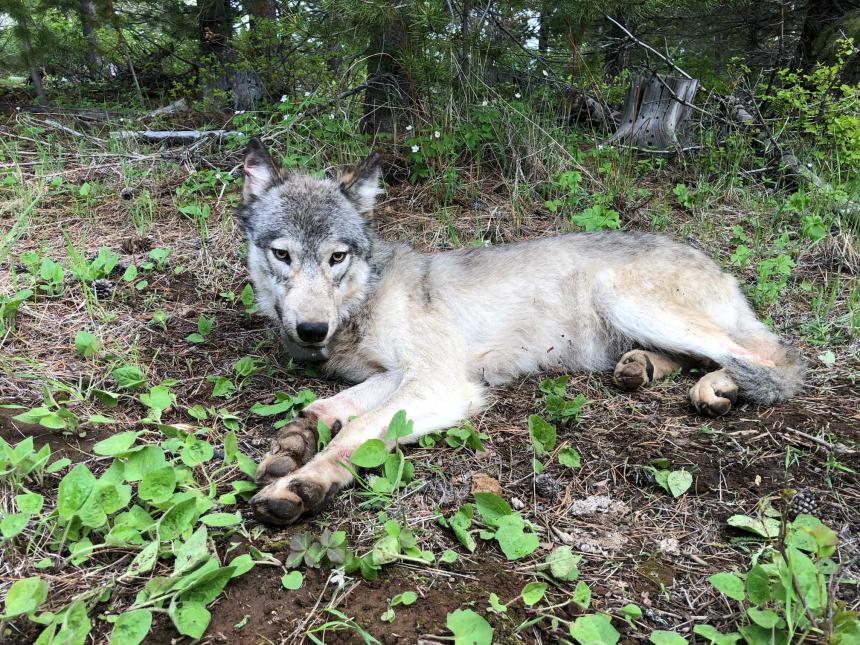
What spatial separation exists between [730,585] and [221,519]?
1.78m

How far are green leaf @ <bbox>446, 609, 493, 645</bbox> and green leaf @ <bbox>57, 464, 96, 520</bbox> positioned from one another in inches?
54.3

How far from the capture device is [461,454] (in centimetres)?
286

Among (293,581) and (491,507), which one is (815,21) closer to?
(491,507)

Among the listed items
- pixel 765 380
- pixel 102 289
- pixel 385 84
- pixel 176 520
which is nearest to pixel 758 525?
pixel 765 380

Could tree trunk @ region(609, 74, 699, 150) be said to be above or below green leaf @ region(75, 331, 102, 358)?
above

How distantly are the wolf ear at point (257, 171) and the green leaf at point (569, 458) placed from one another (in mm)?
2649

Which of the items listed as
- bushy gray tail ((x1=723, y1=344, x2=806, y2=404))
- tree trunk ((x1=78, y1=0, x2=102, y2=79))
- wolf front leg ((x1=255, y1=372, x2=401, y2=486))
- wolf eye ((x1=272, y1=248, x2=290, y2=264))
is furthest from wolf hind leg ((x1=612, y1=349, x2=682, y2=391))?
tree trunk ((x1=78, y1=0, x2=102, y2=79))

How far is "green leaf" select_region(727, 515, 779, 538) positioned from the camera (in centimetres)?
213

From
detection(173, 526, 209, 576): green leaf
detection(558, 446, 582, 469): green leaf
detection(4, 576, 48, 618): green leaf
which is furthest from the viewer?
detection(558, 446, 582, 469): green leaf

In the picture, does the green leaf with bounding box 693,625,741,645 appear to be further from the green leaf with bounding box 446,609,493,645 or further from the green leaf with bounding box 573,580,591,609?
the green leaf with bounding box 446,609,493,645

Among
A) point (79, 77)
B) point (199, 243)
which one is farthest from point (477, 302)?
point (79, 77)

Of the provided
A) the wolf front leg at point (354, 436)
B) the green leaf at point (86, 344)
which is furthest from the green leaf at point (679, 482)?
the green leaf at point (86, 344)

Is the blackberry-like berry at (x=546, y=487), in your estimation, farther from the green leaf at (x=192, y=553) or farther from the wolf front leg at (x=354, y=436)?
the green leaf at (x=192, y=553)

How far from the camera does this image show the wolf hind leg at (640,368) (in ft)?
11.4
